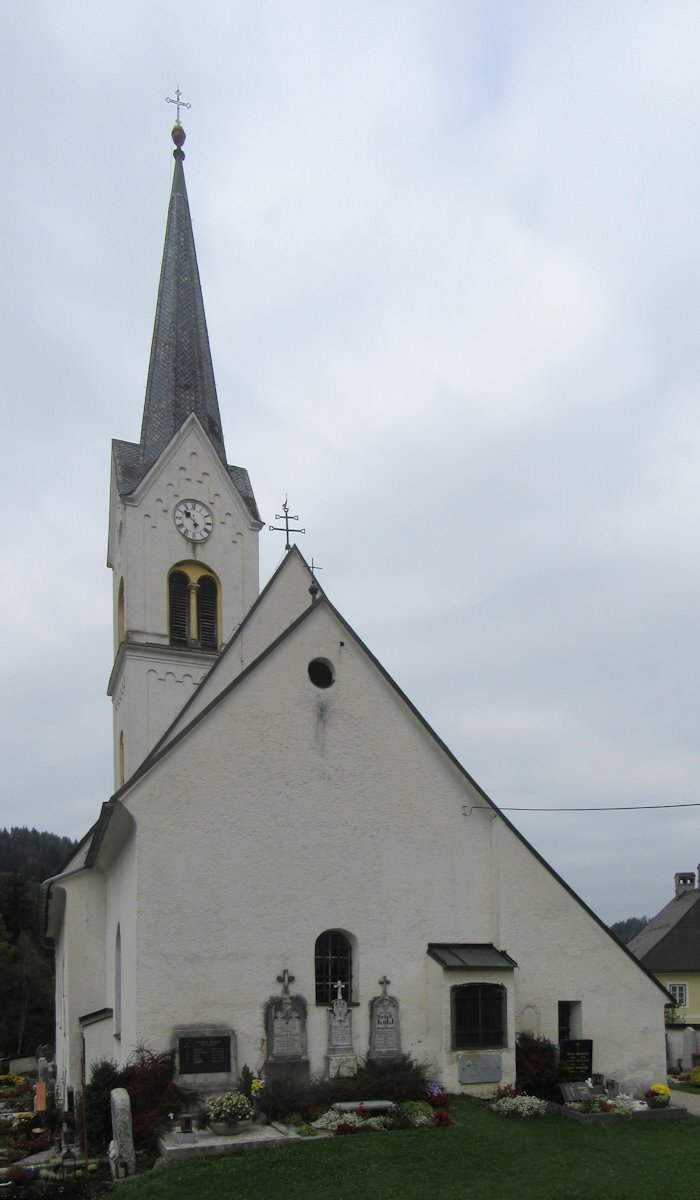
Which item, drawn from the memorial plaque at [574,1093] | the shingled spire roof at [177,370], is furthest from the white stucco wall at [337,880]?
the shingled spire roof at [177,370]

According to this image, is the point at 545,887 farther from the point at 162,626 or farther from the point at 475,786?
the point at 162,626

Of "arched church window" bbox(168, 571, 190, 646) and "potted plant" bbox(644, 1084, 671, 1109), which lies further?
"arched church window" bbox(168, 571, 190, 646)

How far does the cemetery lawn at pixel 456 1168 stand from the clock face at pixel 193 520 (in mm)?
19311

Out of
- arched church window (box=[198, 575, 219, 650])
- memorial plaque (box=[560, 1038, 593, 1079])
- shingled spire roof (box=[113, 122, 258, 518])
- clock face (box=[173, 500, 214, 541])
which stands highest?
shingled spire roof (box=[113, 122, 258, 518])

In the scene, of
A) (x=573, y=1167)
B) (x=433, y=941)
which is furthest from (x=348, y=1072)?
(x=573, y=1167)

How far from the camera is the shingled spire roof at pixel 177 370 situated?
107 feet

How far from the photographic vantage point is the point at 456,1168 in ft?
44.6

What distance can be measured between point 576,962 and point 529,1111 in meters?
4.14

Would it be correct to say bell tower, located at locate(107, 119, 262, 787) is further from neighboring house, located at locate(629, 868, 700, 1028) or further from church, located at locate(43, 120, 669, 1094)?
neighboring house, located at locate(629, 868, 700, 1028)

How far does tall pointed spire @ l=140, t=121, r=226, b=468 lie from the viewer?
3316 centimetres

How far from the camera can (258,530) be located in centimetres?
3219

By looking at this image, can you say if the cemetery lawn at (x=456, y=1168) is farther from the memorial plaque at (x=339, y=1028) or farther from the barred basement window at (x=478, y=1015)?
the memorial plaque at (x=339, y=1028)

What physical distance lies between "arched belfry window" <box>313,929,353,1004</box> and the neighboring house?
2352 cm

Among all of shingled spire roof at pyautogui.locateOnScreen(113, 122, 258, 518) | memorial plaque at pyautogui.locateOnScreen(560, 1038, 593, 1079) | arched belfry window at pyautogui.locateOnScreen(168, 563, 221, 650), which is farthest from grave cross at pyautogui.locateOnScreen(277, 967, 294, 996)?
shingled spire roof at pyautogui.locateOnScreen(113, 122, 258, 518)
